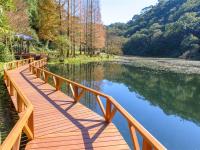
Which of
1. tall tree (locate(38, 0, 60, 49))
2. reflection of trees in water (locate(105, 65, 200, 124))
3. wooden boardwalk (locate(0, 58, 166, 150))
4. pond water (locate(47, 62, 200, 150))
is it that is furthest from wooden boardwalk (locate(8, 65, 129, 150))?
tall tree (locate(38, 0, 60, 49))

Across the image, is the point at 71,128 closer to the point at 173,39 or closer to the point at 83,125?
the point at 83,125

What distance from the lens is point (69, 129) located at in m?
8.30

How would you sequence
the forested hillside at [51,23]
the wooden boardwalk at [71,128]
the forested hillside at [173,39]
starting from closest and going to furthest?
the wooden boardwalk at [71,128]
the forested hillside at [51,23]
the forested hillside at [173,39]

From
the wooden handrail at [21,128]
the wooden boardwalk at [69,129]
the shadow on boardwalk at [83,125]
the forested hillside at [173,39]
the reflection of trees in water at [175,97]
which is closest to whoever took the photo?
the wooden handrail at [21,128]

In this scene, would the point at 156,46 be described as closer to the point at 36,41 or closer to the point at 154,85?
the point at 36,41

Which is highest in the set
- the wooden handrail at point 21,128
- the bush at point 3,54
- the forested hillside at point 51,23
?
the forested hillside at point 51,23

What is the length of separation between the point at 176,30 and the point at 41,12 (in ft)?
215

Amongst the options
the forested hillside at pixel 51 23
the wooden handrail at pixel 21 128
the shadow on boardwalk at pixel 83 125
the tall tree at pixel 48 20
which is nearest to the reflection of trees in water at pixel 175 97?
the shadow on boardwalk at pixel 83 125

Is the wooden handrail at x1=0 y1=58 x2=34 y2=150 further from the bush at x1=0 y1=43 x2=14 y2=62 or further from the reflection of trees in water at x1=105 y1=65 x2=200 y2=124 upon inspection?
the bush at x1=0 y1=43 x2=14 y2=62

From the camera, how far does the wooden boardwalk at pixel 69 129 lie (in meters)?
7.14

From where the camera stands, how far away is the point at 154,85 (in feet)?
88.8

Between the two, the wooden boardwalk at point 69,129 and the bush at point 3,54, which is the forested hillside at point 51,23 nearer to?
the bush at point 3,54

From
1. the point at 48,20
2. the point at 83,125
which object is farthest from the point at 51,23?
the point at 83,125

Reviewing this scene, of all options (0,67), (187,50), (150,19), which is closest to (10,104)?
(0,67)
